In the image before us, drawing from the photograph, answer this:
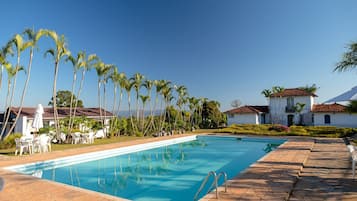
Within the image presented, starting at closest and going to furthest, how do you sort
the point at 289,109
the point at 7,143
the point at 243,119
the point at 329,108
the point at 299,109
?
the point at 7,143
the point at 329,108
the point at 299,109
the point at 289,109
the point at 243,119

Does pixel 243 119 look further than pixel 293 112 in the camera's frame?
Yes

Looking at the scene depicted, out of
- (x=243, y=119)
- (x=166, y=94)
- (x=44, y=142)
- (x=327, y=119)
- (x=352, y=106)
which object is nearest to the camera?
(x=352, y=106)

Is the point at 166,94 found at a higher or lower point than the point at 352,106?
higher

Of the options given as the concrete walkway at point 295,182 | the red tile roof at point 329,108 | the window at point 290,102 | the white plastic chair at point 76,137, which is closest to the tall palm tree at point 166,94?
the white plastic chair at point 76,137

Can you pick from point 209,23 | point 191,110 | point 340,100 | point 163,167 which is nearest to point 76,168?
point 163,167

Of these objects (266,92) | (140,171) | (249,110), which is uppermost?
(266,92)

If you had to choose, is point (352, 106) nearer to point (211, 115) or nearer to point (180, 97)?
point (180, 97)

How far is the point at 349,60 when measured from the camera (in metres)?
9.60

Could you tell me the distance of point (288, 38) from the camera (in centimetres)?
1920

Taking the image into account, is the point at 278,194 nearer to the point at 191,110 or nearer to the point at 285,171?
the point at 285,171

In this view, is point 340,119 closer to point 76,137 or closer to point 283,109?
point 283,109

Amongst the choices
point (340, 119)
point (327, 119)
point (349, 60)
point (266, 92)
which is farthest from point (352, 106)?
point (266, 92)

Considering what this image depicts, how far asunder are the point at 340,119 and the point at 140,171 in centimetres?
2827

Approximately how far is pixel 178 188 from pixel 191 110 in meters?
23.8
